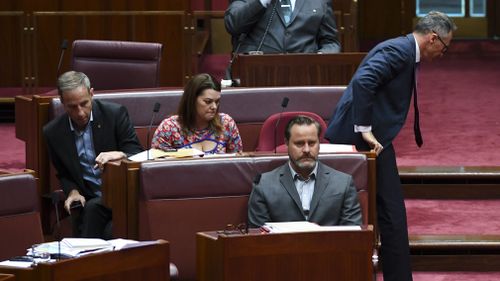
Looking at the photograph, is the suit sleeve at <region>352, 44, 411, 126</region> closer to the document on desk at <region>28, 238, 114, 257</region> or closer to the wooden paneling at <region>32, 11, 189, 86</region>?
the document on desk at <region>28, 238, 114, 257</region>

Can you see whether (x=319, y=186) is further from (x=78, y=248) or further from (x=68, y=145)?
(x=68, y=145)

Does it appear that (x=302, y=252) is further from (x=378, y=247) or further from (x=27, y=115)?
(x=27, y=115)

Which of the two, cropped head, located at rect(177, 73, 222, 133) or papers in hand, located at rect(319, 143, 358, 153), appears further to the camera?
cropped head, located at rect(177, 73, 222, 133)

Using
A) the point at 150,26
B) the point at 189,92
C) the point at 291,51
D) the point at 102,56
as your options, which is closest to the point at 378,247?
the point at 189,92

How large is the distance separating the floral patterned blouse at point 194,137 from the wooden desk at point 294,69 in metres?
0.90

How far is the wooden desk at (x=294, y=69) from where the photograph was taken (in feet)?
22.2

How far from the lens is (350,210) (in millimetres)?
5133

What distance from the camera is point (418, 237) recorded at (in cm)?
632

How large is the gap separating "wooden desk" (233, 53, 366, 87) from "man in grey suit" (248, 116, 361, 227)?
5.29ft

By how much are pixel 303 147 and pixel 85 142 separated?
1.21 meters

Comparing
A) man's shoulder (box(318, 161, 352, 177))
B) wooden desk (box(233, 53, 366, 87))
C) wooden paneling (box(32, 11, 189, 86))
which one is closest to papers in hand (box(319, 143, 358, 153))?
man's shoulder (box(318, 161, 352, 177))

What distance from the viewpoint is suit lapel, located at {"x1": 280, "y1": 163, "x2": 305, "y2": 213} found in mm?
5129

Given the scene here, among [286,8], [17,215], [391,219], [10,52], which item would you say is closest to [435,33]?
[391,219]

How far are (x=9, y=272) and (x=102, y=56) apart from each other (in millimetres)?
3557
